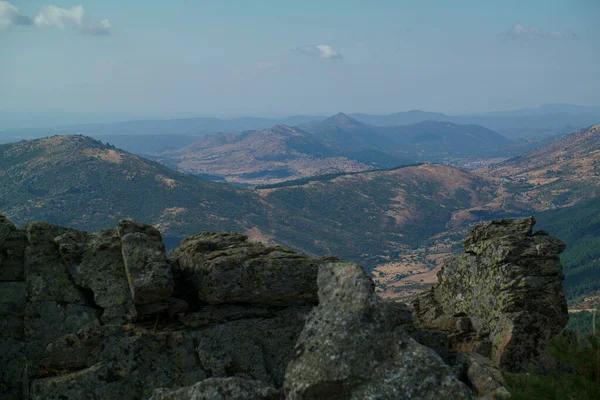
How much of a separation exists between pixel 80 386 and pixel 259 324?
22.8ft

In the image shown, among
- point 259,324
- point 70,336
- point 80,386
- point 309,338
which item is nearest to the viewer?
point 309,338

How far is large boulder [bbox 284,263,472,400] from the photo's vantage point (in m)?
12.3

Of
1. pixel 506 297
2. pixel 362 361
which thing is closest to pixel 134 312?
pixel 362 361

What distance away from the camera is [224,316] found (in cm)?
2000

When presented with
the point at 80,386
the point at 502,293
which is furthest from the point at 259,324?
the point at 502,293

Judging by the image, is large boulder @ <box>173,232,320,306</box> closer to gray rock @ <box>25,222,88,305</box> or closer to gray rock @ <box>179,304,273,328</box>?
gray rock @ <box>179,304,273,328</box>

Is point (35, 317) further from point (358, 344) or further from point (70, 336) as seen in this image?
point (358, 344)

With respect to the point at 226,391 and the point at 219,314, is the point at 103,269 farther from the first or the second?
the point at 226,391

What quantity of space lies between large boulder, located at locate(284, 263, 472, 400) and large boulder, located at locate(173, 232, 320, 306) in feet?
22.8

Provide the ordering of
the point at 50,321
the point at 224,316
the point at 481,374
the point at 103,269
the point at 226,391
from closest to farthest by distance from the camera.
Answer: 1. the point at 226,391
2. the point at 481,374
3. the point at 224,316
4. the point at 50,321
5. the point at 103,269

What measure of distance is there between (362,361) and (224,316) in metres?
8.83

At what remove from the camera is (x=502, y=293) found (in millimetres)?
22078

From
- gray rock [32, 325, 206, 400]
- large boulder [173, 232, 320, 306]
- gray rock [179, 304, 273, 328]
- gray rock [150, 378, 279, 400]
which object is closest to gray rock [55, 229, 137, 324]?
gray rock [32, 325, 206, 400]

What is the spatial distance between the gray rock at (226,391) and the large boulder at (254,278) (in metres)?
7.40
